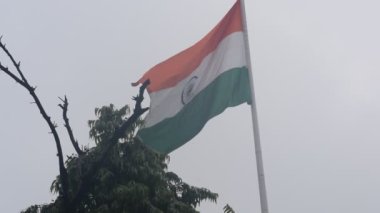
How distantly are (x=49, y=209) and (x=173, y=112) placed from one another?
6552 mm

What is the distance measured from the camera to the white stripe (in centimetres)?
728

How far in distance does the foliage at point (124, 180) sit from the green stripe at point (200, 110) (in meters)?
5.36

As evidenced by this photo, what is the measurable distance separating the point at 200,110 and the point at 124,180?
6813 mm

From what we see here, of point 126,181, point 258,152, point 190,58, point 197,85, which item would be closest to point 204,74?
point 197,85

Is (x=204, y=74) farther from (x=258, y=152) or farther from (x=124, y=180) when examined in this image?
(x=124, y=180)

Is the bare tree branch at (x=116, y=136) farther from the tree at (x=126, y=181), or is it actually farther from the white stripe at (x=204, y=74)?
the tree at (x=126, y=181)

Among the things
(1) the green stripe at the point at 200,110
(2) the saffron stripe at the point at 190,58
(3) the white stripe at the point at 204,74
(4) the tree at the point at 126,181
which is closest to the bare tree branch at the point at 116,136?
(1) the green stripe at the point at 200,110

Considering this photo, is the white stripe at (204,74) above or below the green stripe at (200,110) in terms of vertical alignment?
above

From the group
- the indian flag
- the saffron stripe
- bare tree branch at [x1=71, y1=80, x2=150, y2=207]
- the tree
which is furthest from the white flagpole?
the tree

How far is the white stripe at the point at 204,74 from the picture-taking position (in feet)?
23.9

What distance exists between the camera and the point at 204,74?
7402 mm

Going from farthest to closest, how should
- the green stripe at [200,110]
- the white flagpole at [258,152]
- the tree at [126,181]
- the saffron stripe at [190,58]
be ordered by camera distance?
the tree at [126,181] → the saffron stripe at [190,58] → the green stripe at [200,110] → the white flagpole at [258,152]

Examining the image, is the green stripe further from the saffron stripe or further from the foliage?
the foliage

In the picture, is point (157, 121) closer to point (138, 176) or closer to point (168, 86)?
point (168, 86)
